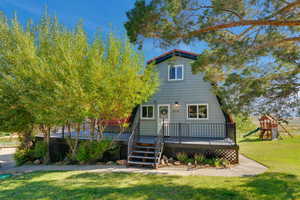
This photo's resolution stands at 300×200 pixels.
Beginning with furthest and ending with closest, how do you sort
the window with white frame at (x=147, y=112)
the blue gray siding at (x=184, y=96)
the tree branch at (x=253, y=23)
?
the window with white frame at (x=147, y=112) < the blue gray siding at (x=184, y=96) < the tree branch at (x=253, y=23)

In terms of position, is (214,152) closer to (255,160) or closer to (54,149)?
(255,160)

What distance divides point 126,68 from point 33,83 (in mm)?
4385

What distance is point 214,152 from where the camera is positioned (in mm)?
7555

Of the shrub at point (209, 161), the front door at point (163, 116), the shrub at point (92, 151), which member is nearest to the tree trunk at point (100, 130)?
the shrub at point (92, 151)

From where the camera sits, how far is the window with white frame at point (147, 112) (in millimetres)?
10266

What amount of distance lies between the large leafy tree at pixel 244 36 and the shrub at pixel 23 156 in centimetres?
954

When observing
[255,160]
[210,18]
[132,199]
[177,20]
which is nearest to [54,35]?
[177,20]

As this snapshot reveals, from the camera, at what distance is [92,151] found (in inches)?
304

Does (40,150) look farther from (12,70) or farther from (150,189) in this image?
(150,189)

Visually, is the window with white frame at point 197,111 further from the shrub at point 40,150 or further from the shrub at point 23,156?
the shrub at point 23,156

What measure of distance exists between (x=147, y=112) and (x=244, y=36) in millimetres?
6912

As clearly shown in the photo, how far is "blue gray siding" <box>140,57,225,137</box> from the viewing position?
922 cm

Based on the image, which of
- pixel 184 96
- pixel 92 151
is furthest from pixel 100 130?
pixel 184 96

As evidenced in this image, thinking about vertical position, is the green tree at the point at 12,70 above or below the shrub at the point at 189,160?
above
